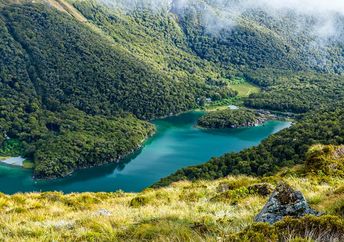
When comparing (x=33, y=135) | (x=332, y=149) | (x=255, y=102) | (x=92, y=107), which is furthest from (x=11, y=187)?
(x=255, y=102)

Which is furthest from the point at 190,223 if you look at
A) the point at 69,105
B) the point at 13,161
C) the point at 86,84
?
the point at 86,84

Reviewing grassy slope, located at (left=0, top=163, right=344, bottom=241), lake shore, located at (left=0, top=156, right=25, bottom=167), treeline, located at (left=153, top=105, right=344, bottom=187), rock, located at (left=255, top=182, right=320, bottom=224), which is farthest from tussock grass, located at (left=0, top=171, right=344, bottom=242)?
lake shore, located at (left=0, top=156, right=25, bottom=167)

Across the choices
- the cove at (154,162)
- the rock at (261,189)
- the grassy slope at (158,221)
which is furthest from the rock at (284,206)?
the cove at (154,162)

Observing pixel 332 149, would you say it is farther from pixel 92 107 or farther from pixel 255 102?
pixel 255 102

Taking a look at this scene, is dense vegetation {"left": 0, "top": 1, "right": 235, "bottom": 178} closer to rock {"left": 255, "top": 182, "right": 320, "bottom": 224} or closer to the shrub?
the shrub

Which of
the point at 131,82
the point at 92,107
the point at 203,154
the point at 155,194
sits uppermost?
the point at 131,82
